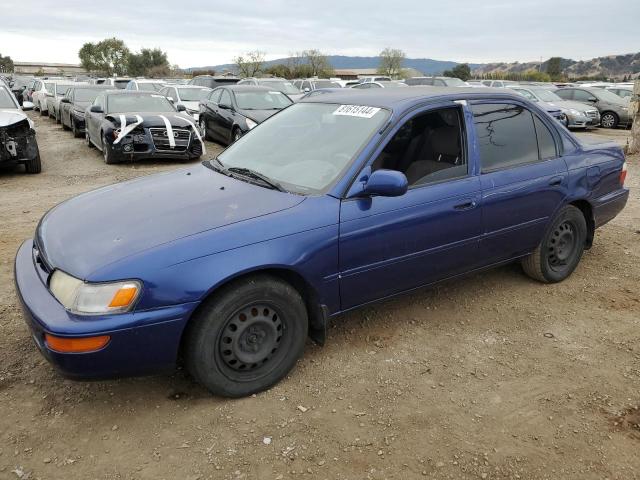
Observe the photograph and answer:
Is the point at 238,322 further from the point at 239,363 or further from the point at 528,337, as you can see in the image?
the point at 528,337

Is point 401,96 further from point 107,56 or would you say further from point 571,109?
point 107,56

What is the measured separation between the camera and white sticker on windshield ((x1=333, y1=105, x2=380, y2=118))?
3.37 m

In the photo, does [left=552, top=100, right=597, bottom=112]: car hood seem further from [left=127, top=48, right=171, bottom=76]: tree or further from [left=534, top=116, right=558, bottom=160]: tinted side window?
[left=127, top=48, right=171, bottom=76]: tree

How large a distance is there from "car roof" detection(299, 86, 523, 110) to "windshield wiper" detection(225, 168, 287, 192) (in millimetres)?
835

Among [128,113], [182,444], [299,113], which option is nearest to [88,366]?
[182,444]

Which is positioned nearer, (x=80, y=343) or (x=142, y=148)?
(x=80, y=343)

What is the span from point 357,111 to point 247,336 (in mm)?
1677

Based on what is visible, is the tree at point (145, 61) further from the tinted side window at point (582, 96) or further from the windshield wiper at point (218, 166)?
the windshield wiper at point (218, 166)

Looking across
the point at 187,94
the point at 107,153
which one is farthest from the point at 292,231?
the point at 187,94

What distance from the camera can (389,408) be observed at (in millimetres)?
2812

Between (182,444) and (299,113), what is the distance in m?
2.45

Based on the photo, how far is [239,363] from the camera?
110 inches

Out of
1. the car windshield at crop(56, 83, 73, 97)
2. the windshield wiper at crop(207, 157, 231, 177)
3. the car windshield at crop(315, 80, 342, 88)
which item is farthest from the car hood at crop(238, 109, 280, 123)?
the car windshield at crop(315, 80, 342, 88)

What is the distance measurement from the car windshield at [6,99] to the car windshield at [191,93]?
5851 mm
